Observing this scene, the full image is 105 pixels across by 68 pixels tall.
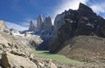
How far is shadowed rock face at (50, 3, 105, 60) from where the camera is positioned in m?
146

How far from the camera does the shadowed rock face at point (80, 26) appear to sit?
14575 centimetres

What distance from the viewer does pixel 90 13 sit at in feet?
513

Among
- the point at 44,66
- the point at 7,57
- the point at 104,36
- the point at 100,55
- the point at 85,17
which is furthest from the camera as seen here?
the point at 85,17

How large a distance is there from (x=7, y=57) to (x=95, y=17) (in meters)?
140

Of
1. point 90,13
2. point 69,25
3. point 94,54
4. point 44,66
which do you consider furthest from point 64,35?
point 44,66

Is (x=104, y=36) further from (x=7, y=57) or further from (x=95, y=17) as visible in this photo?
(x=7, y=57)

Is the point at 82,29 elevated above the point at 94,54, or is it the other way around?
the point at 82,29

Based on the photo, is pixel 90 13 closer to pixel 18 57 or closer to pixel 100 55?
pixel 100 55

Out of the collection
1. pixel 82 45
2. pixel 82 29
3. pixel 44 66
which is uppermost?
pixel 82 29

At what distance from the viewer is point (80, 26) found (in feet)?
497

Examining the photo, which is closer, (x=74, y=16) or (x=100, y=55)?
(x=100, y=55)

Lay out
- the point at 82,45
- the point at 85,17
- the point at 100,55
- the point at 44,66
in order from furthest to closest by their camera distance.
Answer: the point at 85,17, the point at 82,45, the point at 100,55, the point at 44,66

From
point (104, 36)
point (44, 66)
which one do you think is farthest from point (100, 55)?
point (44, 66)

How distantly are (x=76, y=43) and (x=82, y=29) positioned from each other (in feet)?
73.4
